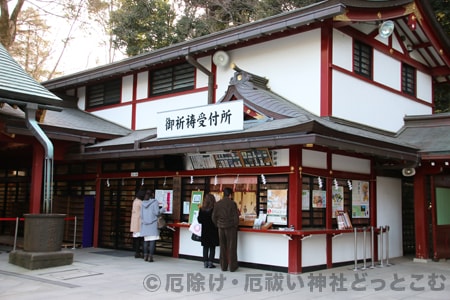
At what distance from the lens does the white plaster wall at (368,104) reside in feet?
36.6

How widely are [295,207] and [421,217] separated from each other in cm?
421

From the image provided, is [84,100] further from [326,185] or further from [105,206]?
[326,185]

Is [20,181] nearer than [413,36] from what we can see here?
No

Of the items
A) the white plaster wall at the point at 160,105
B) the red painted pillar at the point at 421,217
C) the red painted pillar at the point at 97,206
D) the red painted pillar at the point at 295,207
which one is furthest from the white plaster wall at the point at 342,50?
the red painted pillar at the point at 97,206

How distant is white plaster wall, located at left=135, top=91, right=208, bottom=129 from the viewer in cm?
1312

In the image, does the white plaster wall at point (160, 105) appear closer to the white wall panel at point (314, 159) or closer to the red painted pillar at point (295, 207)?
the white wall panel at point (314, 159)

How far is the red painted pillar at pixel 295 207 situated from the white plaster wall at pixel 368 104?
2.04m

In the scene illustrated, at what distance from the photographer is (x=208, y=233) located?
33.0 ft

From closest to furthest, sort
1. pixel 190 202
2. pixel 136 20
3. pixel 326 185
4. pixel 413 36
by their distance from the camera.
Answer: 1. pixel 326 185
2. pixel 190 202
3. pixel 413 36
4. pixel 136 20

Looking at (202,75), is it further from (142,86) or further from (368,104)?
(368,104)

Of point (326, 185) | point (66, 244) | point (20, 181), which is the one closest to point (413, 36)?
point (326, 185)

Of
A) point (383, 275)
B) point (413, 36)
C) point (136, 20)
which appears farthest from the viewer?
point (136, 20)

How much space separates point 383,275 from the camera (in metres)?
9.53

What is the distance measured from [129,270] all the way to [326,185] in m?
4.62
